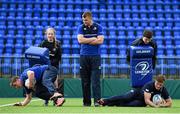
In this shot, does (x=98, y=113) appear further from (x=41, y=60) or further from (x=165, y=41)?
(x=165, y=41)

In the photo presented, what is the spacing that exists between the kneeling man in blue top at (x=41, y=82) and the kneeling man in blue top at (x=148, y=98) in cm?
99

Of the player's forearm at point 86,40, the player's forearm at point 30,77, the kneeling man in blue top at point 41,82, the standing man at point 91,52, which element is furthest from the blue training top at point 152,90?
the player's forearm at point 30,77

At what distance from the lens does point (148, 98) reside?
969cm

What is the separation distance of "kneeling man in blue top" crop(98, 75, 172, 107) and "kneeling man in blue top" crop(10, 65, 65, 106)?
3.25 feet

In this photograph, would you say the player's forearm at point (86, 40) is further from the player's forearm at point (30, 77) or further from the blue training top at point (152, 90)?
the blue training top at point (152, 90)

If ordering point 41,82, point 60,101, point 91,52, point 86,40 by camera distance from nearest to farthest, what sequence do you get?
point 60,101 < point 41,82 < point 86,40 < point 91,52

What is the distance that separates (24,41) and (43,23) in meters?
1.89

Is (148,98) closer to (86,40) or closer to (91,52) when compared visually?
(91,52)

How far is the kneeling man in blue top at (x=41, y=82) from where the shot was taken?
30.0ft

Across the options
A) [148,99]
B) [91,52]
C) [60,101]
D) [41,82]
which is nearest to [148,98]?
[148,99]

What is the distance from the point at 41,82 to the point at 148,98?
6.55ft

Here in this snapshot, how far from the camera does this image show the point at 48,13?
24.3 meters

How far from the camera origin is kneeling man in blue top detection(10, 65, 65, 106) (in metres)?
9.13

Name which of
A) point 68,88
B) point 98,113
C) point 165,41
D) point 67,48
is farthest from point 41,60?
point 165,41
